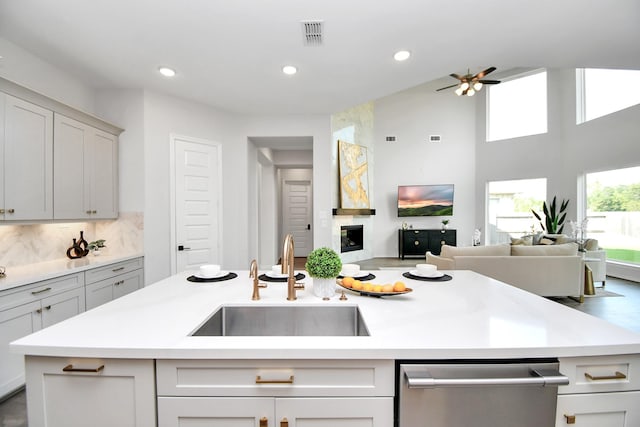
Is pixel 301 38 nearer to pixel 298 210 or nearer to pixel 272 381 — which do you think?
pixel 272 381

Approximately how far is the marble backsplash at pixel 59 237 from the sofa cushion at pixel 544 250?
4.88 m

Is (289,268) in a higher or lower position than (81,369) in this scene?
higher

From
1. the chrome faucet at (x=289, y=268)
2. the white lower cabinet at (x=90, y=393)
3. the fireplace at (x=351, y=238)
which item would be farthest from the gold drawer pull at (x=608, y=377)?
the fireplace at (x=351, y=238)

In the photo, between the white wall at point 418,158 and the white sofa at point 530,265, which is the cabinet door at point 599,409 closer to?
the white sofa at point 530,265

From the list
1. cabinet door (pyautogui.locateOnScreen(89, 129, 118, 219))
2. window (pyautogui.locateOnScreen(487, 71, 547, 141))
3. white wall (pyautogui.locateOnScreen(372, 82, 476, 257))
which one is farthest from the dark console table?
cabinet door (pyautogui.locateOnScreen(89, 129, 118, 219))

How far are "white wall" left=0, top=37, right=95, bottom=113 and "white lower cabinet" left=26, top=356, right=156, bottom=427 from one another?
94.4 inches

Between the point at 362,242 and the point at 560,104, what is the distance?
5577 mm

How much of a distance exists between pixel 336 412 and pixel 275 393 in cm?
20

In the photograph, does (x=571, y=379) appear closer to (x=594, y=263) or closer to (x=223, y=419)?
(x=223, y=419)

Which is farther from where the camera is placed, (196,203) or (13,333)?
(196,203)

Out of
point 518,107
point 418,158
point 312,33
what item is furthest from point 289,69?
point 518,107

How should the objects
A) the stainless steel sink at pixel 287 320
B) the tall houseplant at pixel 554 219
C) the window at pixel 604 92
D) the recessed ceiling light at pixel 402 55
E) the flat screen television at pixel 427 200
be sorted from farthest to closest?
1. the flat screen television at pixel 427 200
2. the tall houseplant at pixel 554 219
3. the window at pixel 604 92
4. the recessed ceiling light at pixel 402 55
5. the stainless steel sink at pixel 287 320

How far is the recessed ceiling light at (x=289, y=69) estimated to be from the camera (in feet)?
9.59

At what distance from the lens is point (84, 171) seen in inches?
110
